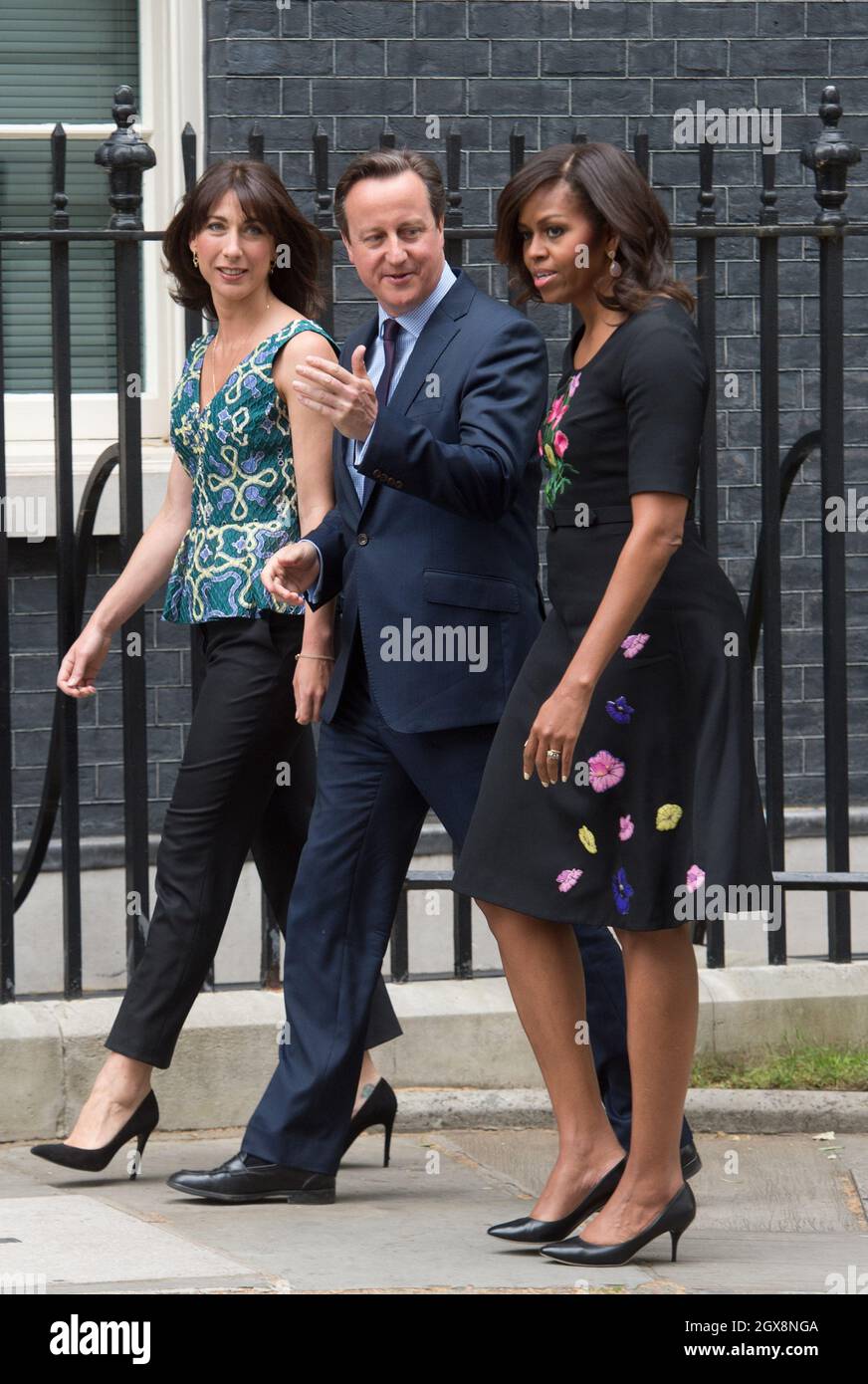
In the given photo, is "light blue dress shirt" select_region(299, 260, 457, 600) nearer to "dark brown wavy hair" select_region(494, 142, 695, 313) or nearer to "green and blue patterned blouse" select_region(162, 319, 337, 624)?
"green and blue patterned blouse" select_region(162, 319, 337, 624)

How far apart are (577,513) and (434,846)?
119 inches

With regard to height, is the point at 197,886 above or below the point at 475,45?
below

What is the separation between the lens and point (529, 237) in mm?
3846

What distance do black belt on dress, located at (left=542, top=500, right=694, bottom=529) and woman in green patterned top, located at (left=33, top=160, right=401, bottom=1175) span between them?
643 millimetres

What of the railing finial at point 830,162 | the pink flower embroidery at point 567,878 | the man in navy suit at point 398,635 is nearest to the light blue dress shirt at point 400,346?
the man in navy suit at point 398,635

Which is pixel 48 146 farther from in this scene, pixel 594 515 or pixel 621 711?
pixel 621 711

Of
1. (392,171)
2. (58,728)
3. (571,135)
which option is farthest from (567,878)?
(571,135)

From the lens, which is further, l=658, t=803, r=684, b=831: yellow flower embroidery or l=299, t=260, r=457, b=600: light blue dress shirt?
l=299, t=260, r=457, b=600: light blue dress shirt

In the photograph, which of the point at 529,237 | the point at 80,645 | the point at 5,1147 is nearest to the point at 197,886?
the point at 80,645

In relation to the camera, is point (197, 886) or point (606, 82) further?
point (606, 82)

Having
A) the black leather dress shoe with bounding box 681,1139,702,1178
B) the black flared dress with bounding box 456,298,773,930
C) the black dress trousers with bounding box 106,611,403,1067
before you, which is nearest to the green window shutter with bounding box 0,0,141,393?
the black dress trousers with bounding box 106,611,403,1067

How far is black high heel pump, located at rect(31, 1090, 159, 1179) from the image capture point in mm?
4324

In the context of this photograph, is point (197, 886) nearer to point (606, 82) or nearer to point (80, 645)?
point (80, 645)

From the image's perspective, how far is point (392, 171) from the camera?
4.02 meters
